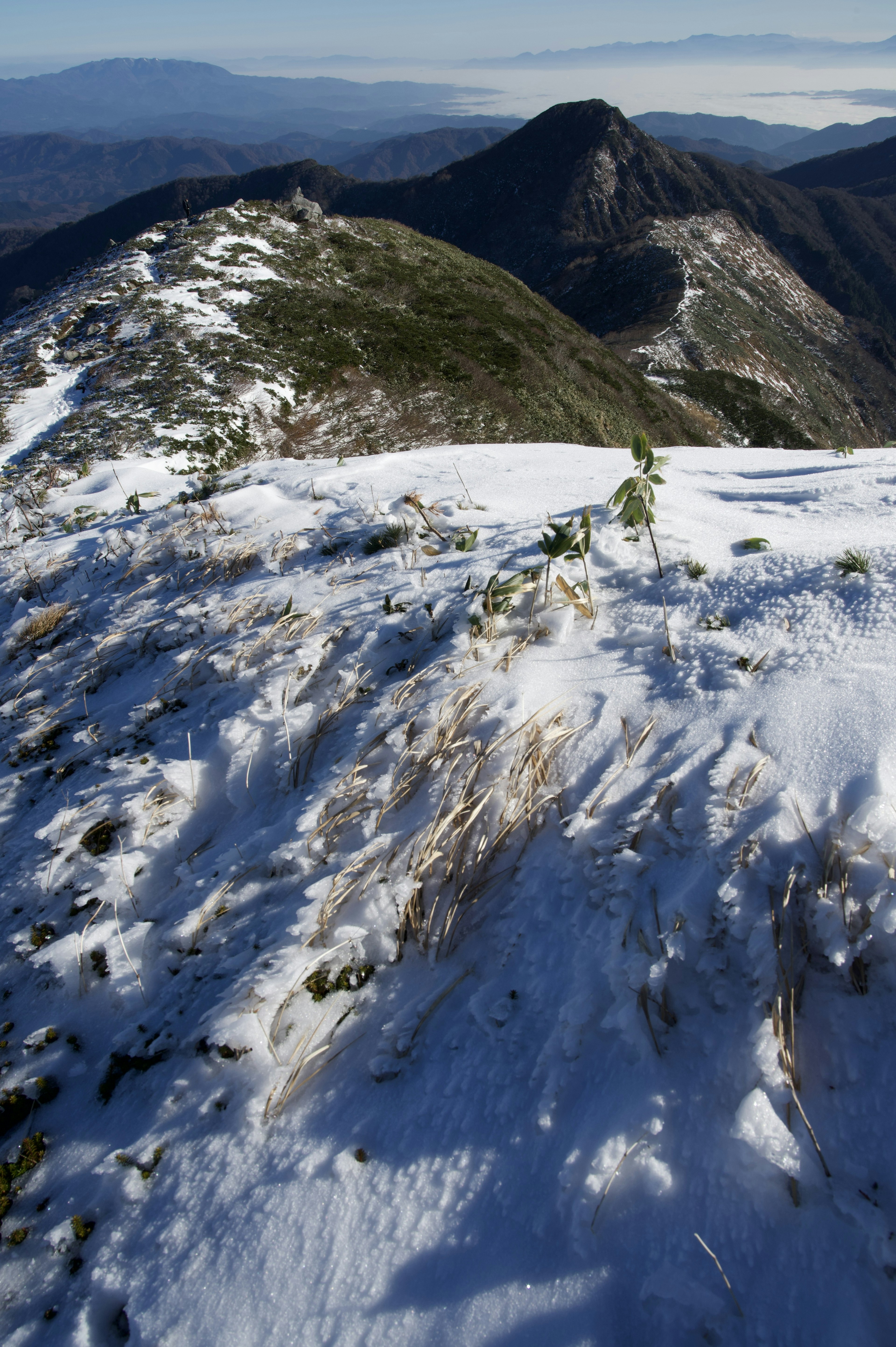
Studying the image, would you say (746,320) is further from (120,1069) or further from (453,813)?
(120,1069)

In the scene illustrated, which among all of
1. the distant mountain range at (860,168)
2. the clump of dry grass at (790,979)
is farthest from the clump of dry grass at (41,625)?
the distant mountain range at (860,168)

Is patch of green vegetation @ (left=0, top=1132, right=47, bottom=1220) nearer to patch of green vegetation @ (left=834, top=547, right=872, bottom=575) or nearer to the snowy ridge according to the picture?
patch of green vegetation @ (left=834, top=547, right=872, bottom=575)

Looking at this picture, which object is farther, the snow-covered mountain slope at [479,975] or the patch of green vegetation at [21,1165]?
the patch of green vegetation at [21,1165]

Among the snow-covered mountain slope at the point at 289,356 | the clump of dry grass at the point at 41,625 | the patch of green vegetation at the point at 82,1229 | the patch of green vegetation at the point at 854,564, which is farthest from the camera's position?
the snow-covered mountain slope at the point at 289,356

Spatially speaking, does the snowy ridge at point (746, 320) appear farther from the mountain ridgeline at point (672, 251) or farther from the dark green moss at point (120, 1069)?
the dark green moss at point (120, 1069)

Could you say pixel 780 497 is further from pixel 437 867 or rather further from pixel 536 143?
pixel 536 143

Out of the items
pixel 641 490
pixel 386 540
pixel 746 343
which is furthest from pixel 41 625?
pixel 746 343

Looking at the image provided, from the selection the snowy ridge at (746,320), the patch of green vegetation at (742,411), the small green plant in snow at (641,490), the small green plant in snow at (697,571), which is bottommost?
the patch of green vegetation at (742,411)

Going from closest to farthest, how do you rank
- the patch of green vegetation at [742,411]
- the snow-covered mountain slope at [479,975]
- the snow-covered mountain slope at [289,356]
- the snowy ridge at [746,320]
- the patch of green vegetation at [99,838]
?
the snow-covered mountain slope at [479,975] < the patch of green vegetation at [99,838] < the snow-covered mountain slope at [289,356] < the patch of green vegetation at [742,411] < the snowy ridge at [746,320]
